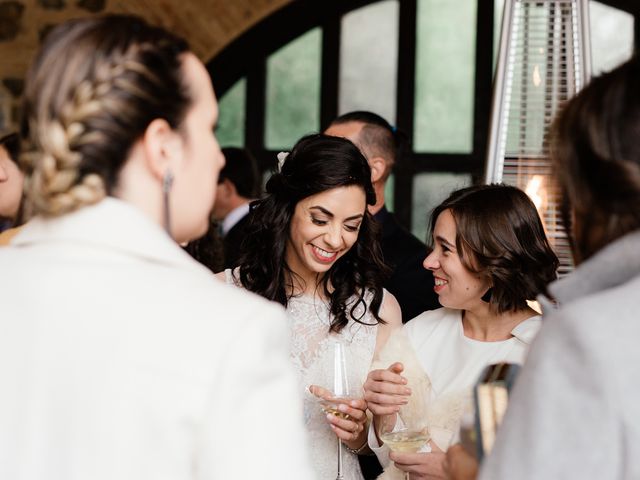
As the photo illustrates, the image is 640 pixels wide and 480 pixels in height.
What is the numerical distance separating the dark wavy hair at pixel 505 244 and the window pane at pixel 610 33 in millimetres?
4626

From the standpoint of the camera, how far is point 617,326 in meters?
1.10

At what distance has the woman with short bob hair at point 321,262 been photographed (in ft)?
9.55

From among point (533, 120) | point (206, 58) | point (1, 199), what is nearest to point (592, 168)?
point (533, 120)

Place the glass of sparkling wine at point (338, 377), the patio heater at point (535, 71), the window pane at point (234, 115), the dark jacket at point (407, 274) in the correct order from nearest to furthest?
the glass of sparkling wine at point (338, 377)
the patio heater at point (535, 71)
the dark jacket at point (407, 274)
the window pane at point (234, 115)

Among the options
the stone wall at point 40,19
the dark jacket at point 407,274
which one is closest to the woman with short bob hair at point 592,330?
the dark jacket at point 407,274

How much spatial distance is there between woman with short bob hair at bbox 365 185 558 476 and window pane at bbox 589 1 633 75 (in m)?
4.64

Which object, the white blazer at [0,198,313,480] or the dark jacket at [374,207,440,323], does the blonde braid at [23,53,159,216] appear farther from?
the dark jacket at [374,207,440,323]

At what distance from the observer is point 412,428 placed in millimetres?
2164

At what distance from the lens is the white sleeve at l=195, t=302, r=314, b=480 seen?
1.09 m

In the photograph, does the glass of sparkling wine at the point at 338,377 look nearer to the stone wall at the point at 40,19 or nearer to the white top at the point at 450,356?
the white top at the point at 450,356

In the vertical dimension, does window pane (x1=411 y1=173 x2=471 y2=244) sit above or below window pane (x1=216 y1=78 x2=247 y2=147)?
below

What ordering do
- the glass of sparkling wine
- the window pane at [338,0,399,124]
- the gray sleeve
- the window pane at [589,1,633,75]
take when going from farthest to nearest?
1. the window pane at [338,0,399,124]
2. the window pane at [589,1,633,75]
3. the glass of sparkling wine
4. the gray sleeve

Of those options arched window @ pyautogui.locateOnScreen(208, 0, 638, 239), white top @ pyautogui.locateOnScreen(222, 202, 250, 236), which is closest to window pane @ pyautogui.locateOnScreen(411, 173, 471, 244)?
arched window @ pyautogui.locateOnScreen(208, 0, 638, 239)

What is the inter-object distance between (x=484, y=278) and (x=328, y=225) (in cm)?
54
